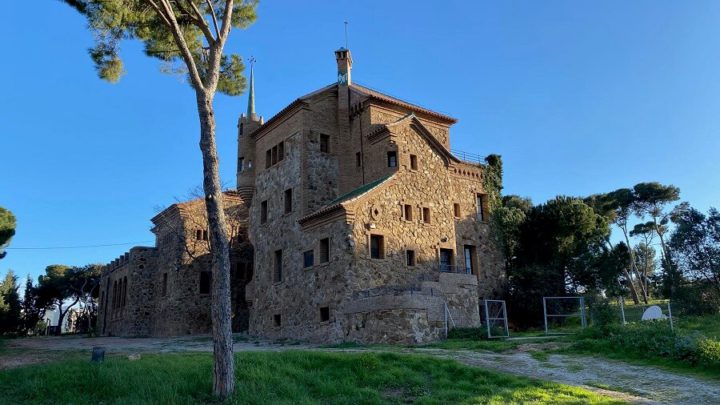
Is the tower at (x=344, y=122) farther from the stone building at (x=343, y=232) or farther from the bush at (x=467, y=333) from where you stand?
the bush at (x=467, y=333)

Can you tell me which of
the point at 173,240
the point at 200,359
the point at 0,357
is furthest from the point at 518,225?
the point at 0,357

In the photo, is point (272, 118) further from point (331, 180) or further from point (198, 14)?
point (198, 14)

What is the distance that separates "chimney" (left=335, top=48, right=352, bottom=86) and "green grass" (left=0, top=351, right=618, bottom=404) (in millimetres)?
20926

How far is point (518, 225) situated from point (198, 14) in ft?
91.8

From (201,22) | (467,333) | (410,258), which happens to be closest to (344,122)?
(410,258)

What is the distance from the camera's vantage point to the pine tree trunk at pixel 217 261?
444 inches

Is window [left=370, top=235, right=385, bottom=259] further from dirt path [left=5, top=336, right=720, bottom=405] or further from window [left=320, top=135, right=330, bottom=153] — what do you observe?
dirt path [left=5, top=336, right=720, bottom=405]

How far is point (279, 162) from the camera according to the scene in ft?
103

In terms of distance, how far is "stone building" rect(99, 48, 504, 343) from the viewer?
24.5 metres

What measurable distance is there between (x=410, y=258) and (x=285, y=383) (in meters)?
15.3

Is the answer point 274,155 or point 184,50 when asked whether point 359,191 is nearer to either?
point 274,155

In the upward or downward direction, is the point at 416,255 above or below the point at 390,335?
above

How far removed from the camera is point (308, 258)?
27406 mm

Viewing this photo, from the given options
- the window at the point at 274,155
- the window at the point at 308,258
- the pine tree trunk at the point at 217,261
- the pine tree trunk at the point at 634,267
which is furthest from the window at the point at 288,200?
the pine tree trunk at the point at 634,267
